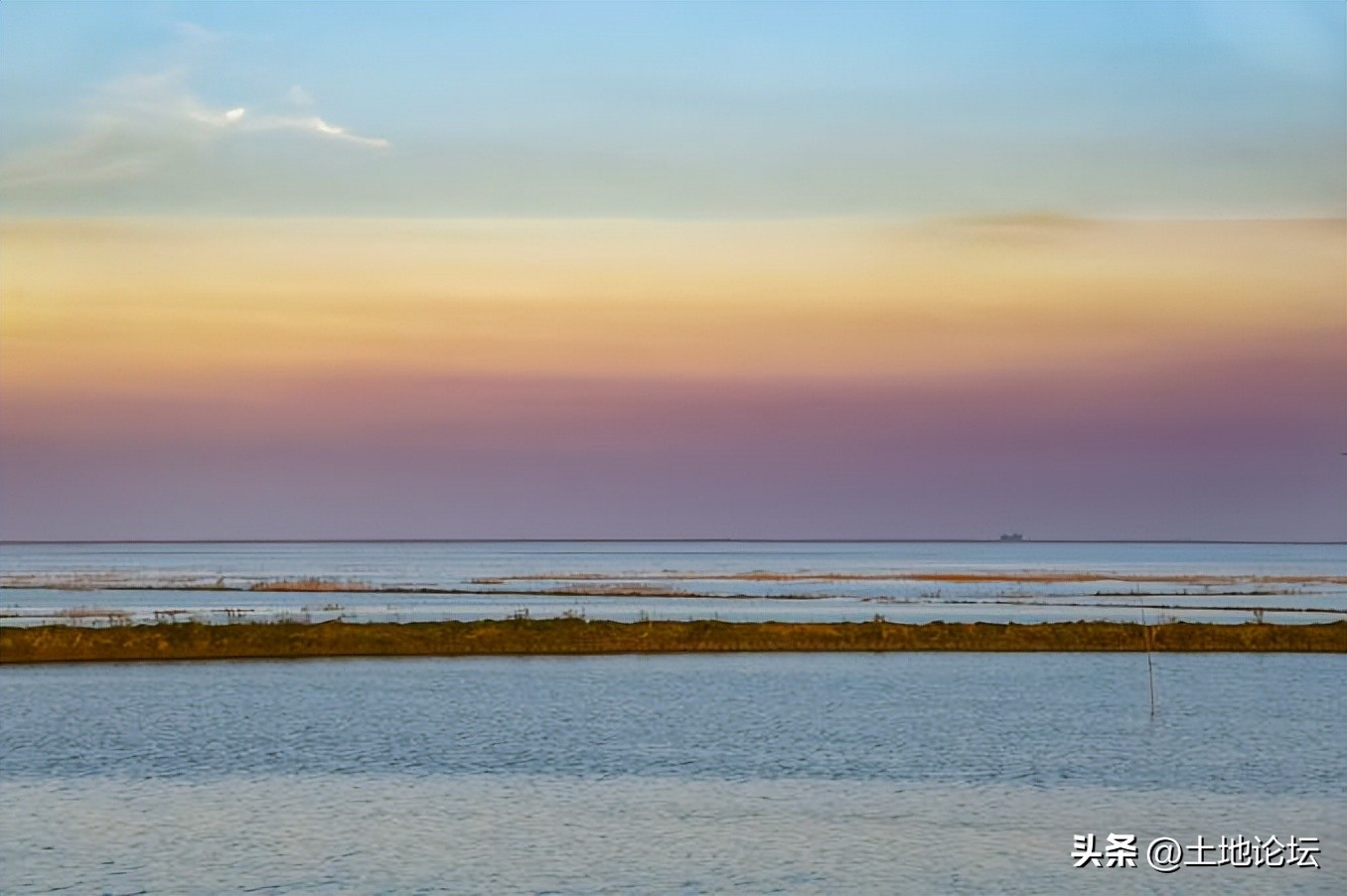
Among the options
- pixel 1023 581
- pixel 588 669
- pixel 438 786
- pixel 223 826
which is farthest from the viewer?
pixel 1023 581

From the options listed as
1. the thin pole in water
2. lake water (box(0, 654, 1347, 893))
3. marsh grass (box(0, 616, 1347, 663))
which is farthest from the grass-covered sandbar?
lake water (box(0, 654, 1347, 893))

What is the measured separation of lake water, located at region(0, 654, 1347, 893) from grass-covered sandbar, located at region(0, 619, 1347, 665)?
5881 millimetres

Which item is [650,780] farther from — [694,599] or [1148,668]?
[694,599]

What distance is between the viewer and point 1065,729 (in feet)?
130

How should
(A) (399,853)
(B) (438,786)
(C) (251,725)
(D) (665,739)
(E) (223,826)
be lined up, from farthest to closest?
(C) (251,725), (D) (665,739), (B) (438,786), (E) (223,826), (A) (399,853)

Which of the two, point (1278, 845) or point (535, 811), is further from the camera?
point (535, 811)

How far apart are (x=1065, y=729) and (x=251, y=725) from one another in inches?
855

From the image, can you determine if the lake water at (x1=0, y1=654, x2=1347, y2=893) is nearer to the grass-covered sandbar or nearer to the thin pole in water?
the thin pole in water

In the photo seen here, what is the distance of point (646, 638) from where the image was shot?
203 ft

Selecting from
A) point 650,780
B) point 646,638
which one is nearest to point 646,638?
point 646,638

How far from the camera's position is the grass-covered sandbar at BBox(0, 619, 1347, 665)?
2352 inches

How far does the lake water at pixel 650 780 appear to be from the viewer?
2327 centimetres

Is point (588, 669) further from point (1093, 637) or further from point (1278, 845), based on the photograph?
point (1278, 845)

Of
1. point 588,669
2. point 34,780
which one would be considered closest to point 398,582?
point 588,669
